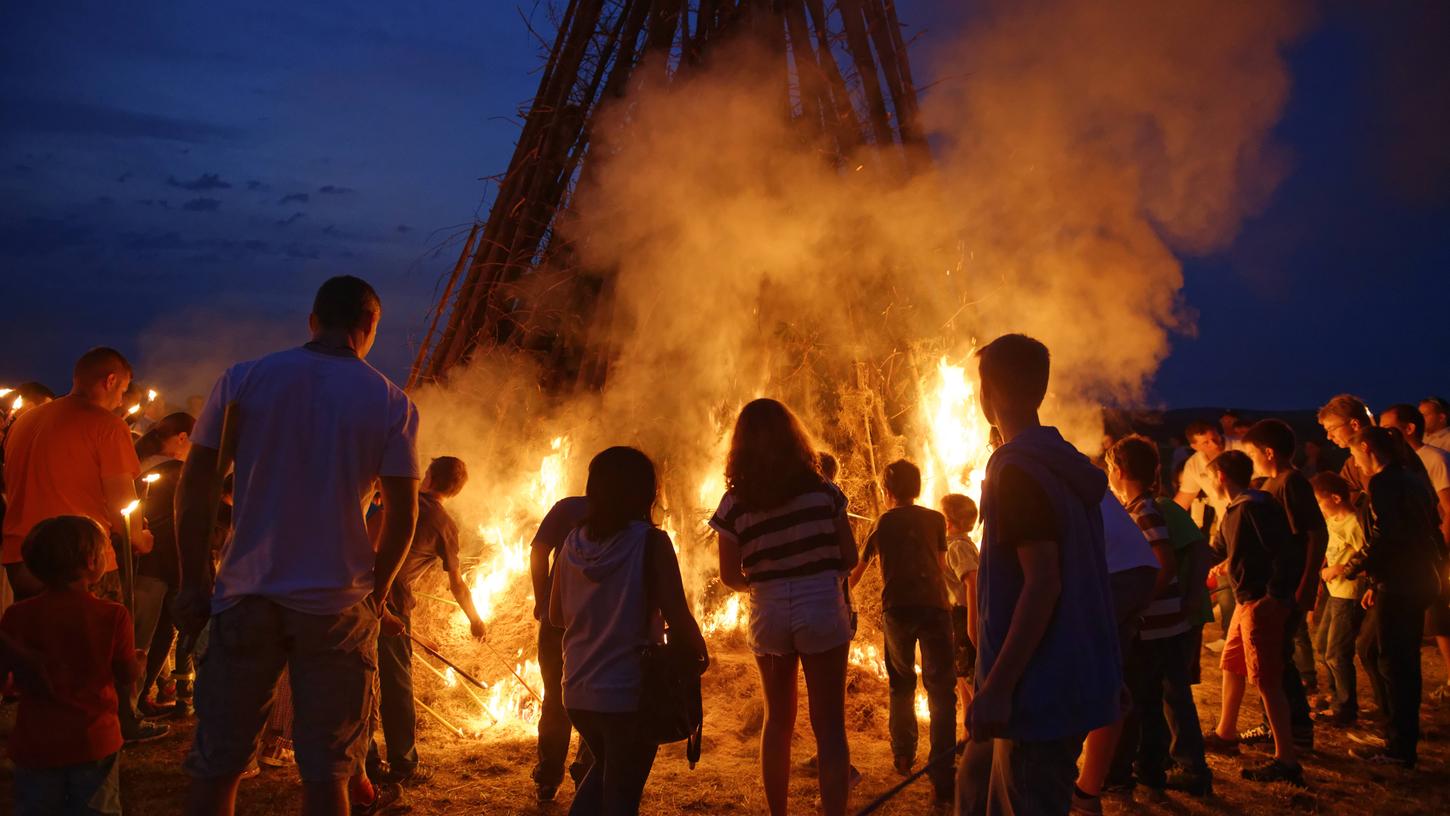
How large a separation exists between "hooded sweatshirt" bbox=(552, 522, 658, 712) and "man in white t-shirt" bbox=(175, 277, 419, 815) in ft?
2.00

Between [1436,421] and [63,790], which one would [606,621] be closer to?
[63,790]

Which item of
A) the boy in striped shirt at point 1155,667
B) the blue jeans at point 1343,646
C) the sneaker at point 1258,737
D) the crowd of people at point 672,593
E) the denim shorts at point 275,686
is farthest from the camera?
the blue jeans at point 1343,646

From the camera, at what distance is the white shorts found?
343 cm

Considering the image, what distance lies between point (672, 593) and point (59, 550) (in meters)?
Answer: 2.14

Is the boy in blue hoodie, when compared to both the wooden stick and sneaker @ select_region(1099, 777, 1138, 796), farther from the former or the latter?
the wooden stick

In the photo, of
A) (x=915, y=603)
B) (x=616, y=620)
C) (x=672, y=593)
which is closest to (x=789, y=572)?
(x=672, y=593)

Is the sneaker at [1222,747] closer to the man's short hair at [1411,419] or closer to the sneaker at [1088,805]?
the sneaker at [1088,805]

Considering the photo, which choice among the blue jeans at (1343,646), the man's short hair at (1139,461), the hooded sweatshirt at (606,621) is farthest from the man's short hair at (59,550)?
the blue jeans at (1343,646)

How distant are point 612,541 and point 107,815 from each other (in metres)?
2.00

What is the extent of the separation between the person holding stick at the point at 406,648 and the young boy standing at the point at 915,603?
6.89ft

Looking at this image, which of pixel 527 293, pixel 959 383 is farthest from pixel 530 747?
pixel 959 383

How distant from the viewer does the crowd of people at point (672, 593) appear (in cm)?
237

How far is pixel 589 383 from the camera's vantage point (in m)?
7.38

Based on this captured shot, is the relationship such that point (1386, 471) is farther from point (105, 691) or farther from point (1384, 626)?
point (105, 691)
